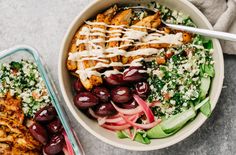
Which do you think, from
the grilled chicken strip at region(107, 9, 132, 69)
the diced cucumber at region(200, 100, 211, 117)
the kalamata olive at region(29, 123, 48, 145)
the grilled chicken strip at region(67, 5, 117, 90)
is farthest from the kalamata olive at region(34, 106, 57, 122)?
the diced cucumber at region(200, 100, 211, 117)

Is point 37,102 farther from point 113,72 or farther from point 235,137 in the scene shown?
point 235,137

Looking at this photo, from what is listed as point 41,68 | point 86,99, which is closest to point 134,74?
point 86,99

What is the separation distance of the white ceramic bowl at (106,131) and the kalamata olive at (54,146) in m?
0.10

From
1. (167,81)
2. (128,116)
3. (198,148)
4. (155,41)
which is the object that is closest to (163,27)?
(155,41)

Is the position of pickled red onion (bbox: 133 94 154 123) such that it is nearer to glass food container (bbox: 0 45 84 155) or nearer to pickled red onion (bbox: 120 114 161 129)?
pickled red onion (bbox: 120 114 161 129)

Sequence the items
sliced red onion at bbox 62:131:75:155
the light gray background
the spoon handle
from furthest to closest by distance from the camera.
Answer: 1. the light gray background
2. sliced red onion at bbox 62:131:75:155
3. the spoon handle

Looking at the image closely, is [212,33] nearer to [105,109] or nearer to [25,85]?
[105,109]

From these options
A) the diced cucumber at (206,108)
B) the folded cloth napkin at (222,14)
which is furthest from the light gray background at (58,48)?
the diced cucumber at (206,108)

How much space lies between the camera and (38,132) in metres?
1.57

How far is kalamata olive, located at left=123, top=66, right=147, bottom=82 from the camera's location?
59.9 inches

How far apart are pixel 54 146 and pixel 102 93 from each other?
0.22 meters

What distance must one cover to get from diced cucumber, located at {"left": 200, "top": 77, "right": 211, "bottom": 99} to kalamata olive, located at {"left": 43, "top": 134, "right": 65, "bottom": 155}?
445 mm

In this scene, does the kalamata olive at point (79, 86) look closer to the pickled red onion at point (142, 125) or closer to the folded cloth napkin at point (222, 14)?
the pickled red onion at point (142, 125)

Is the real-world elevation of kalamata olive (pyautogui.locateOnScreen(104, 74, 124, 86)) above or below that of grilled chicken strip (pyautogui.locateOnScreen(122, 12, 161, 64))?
below
